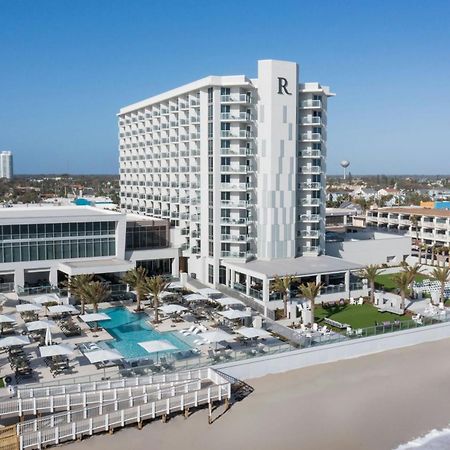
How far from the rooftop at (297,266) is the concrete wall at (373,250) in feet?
19.8

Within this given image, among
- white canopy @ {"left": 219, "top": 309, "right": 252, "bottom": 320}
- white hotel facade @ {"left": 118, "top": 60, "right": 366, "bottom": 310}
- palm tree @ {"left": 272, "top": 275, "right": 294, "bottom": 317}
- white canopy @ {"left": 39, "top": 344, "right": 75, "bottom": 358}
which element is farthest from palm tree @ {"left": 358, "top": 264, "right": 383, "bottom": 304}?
white canopy @ {"left": 39, "top": 344, "right": 75, "bottom": 358}

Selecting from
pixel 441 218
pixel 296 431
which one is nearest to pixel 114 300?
pixel 296 431

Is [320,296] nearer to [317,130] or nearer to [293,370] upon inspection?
[293,370]

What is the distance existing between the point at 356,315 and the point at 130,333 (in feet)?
49.2

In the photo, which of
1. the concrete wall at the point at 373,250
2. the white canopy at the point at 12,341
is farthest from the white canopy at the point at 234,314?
the concrete wall at the point at 373,250

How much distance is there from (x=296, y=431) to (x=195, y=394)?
4.41 meters

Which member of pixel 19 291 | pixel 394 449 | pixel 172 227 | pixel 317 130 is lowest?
pixel 394 449

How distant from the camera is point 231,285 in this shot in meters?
42.5

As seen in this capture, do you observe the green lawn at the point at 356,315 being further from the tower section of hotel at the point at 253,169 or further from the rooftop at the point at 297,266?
the tower section of hotel at the point at 253,169

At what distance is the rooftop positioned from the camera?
39656 mm

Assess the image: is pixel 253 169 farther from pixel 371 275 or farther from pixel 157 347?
pixel 157 347

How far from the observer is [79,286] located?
3584 centimetres

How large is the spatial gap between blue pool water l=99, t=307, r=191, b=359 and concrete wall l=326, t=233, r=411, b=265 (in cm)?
2144

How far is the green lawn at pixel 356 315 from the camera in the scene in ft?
117
